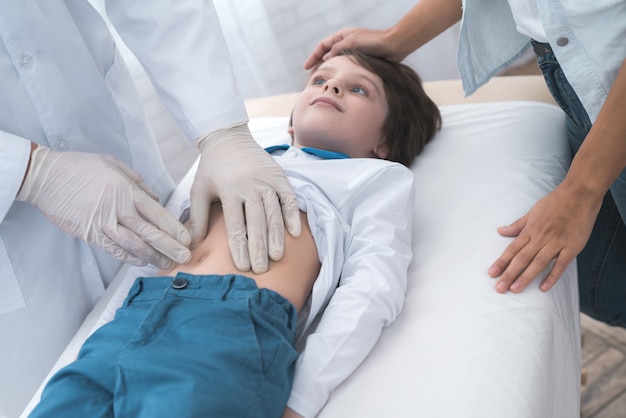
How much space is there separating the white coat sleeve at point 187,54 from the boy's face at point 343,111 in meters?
0.27

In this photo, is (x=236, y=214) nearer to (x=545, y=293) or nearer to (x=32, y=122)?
(x=32, y=122)

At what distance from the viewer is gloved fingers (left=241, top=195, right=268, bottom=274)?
1.13 metres

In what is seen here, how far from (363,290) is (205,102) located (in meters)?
0.50

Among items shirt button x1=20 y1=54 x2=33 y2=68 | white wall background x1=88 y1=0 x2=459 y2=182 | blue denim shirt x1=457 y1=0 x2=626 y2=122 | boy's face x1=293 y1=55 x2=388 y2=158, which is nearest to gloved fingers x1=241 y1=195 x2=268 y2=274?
boy's face x1=293 y1=55 x2=388 y2=158

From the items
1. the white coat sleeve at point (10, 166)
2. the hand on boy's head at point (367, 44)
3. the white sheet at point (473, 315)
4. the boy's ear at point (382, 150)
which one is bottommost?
the white sheet at point (473, 315)

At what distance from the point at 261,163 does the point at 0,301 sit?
547 mm

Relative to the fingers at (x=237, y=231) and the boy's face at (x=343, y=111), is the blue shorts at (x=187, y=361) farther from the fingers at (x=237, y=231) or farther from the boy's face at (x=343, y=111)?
the boy's face at (x=343, y=111)

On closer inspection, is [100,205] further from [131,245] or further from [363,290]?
[363,290]

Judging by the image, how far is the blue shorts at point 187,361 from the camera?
91cm

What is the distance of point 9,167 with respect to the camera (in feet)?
3.41

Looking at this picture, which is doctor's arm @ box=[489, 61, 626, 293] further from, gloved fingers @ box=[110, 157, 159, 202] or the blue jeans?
gloved fingers @ box=[110, 157, 159, 202]

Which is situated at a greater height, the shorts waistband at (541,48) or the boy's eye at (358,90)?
the shorts waistband at (541,48)

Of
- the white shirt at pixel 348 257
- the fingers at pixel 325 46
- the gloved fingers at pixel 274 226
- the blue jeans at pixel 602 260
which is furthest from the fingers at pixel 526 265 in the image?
the fingers at pixel 325 46

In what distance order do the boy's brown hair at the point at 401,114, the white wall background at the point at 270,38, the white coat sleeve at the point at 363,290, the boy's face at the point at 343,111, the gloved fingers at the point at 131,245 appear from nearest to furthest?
the white coat sleeve at the point at 363,290, the gloved fingers at the point at 131,245, the boy's face at the point at 343,111, the boy's brown hair at the point at 401,114, the white wall background at the point at 270,38
